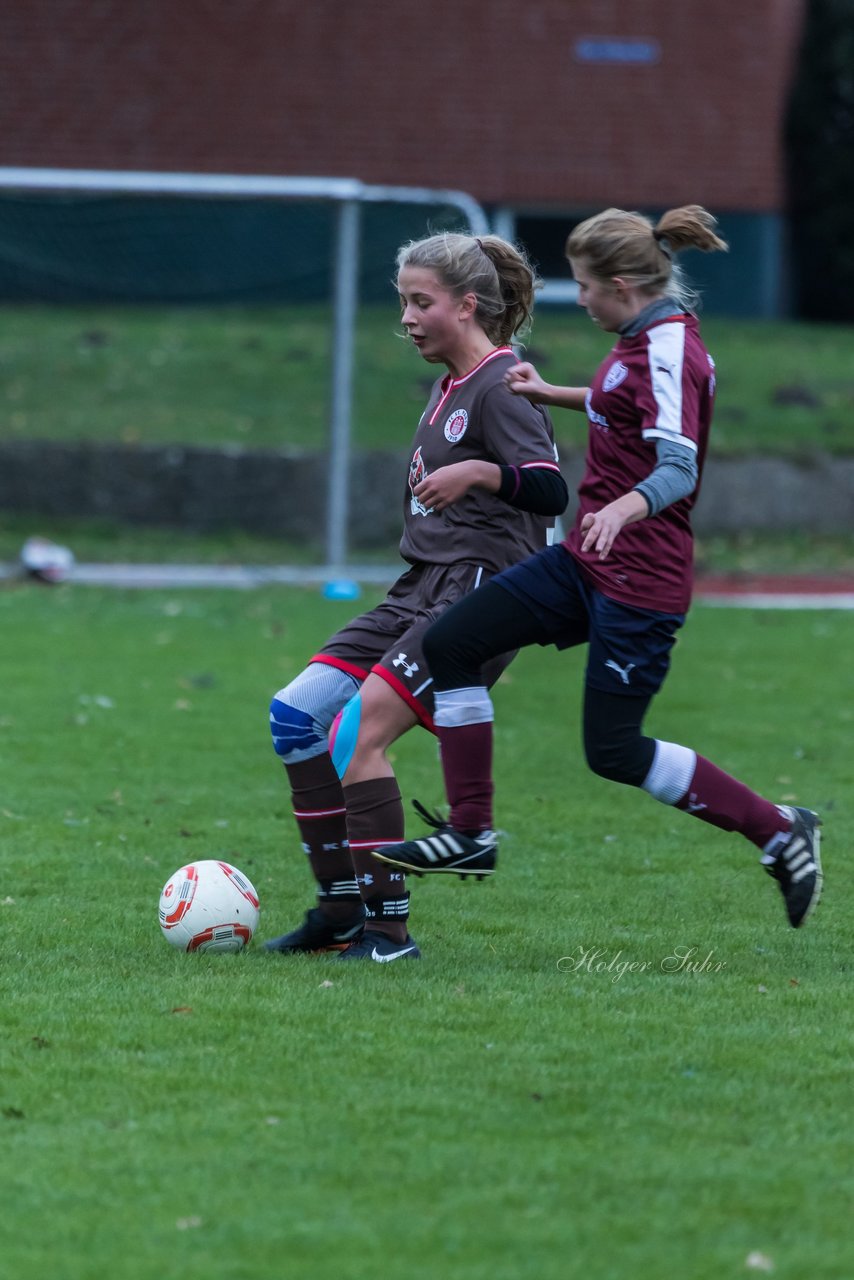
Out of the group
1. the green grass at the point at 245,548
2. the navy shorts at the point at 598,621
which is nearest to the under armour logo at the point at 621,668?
the navy shorts at the point at 598,621

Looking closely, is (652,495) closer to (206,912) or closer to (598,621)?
(598,621)

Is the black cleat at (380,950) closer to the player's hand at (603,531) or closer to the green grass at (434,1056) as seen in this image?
the green grass at (434,1056)

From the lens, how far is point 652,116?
22797mm

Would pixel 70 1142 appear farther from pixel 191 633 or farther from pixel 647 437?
pixel 191 633

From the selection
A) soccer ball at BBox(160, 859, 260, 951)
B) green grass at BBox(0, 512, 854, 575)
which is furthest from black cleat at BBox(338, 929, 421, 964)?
green grass at BBox(0, 512, 854, 575)

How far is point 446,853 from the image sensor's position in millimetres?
4605

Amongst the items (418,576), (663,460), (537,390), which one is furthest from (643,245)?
(418,576)

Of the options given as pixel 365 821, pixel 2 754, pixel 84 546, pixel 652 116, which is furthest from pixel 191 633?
pixel 652 116

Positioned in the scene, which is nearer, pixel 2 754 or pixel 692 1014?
pixel 692 1014

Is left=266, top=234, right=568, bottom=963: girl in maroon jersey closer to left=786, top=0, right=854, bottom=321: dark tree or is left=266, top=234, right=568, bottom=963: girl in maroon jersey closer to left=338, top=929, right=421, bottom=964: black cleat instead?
left=338, top=929, right=421, bottom=964: black cleat

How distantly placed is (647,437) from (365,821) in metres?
1.27

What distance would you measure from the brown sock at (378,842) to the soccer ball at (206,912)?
0.36m

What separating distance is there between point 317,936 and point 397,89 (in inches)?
749

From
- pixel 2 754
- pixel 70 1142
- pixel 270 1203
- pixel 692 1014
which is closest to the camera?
pixel 270 1203
